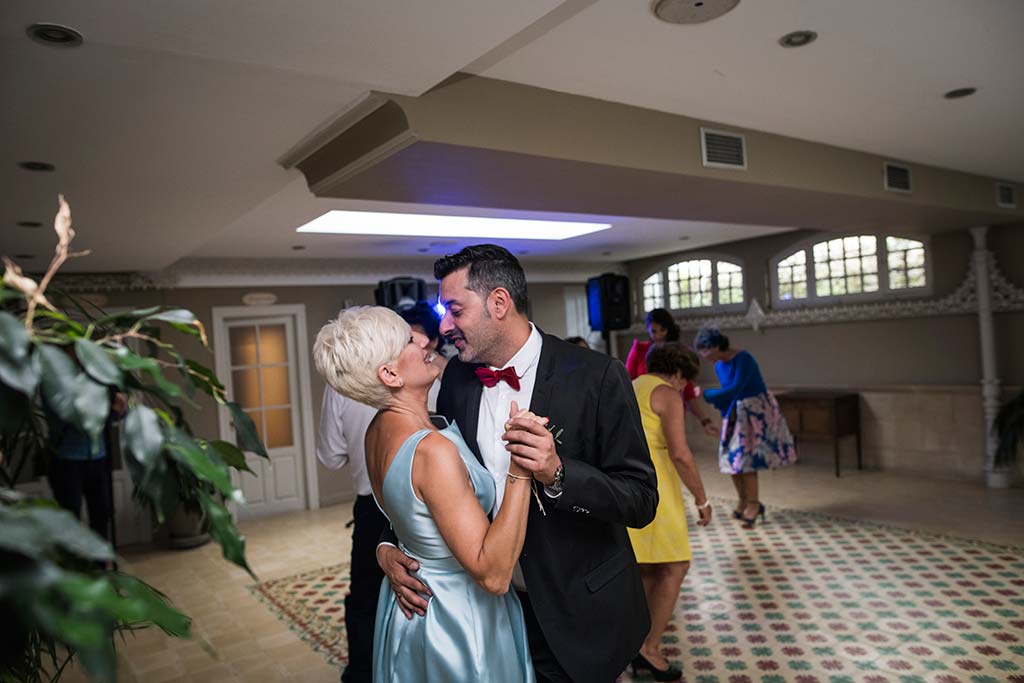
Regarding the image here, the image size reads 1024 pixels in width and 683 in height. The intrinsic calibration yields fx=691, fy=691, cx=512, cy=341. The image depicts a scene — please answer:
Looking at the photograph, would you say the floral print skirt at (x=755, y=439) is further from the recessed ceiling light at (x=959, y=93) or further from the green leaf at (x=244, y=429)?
the green leaf at (x=244, y=429)

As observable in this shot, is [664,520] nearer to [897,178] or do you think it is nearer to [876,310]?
[897,178]

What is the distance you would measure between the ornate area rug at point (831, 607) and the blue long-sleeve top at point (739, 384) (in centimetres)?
100

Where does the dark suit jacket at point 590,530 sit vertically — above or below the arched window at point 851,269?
below

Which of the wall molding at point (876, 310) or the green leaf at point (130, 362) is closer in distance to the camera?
the green leaf at point (130, 362)

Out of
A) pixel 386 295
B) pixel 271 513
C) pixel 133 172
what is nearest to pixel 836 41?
pixel 133 172

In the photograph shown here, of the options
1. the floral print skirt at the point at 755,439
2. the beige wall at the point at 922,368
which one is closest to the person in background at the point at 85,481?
the floral print skirt at the point at 755,439

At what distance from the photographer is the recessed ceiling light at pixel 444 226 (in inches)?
210

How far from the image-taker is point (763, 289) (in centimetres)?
823

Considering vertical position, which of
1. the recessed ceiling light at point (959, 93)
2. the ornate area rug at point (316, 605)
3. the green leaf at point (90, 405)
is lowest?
the ornate area rug at point (316, 605)

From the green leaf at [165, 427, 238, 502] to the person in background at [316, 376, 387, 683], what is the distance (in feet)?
7.04

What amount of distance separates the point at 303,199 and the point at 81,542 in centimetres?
394

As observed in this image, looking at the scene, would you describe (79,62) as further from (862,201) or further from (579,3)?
(862,201)

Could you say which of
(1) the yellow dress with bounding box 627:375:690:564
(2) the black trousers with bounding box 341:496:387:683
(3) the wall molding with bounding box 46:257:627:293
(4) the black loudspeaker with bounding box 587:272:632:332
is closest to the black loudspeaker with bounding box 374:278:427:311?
(3) the wall molding with bounding box 46:257:627:293

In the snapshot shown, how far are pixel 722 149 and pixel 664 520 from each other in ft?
6.17
